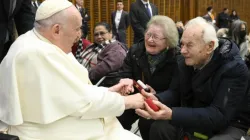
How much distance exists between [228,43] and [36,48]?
1.35m

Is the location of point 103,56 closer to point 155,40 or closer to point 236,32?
point 155,40

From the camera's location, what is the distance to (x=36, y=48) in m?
1.83

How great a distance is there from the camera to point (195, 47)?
2385 mm

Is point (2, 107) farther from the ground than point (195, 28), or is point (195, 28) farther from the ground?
point (195, 28)

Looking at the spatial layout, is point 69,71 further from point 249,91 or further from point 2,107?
point 249,91

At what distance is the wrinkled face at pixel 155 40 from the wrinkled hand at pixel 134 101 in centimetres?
78

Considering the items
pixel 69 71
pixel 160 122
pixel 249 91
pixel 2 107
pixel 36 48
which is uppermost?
pixel 36 48

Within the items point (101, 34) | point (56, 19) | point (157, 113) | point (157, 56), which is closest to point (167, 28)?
point (157, 56)

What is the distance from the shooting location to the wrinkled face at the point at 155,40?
2.98m

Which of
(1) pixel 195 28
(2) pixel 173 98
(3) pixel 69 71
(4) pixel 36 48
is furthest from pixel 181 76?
(4) pixel 36 48

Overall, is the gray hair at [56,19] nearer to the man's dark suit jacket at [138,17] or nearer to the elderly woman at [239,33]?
the elderly woman at [239,33]

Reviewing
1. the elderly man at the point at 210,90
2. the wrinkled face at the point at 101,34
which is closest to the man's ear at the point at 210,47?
the elderly man at the point at 210,90

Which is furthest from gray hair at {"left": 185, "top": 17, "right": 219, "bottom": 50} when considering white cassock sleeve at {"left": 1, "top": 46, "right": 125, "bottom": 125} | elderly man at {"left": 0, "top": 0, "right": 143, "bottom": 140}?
white cassock sleeve at {"left": 1, "top": 46, "right": 125, "bottom": 125}

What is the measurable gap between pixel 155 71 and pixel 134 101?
0.87 m
